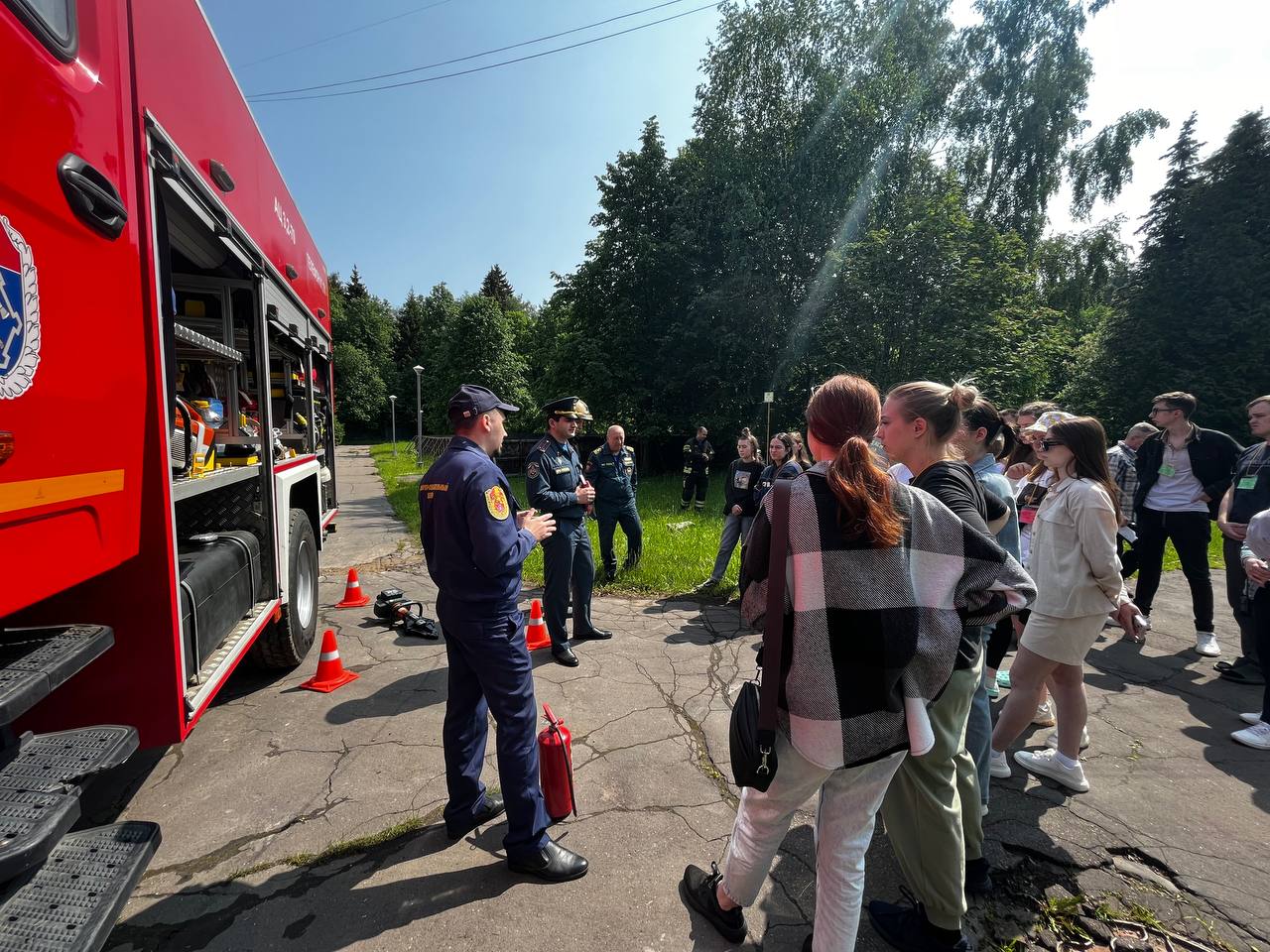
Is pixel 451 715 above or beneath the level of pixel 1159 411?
beneath

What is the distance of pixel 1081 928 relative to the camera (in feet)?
7.07

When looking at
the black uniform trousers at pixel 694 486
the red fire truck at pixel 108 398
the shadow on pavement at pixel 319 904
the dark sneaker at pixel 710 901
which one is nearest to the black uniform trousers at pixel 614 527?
the red fire truck at pixel 108 398

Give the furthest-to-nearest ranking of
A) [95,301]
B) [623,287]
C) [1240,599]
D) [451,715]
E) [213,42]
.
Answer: [623,287] < [1240,599] < [213,42] < [451,715] < [95,301]


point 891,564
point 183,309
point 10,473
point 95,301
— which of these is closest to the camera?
point 10,473

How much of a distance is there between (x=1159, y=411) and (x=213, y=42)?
290 inches

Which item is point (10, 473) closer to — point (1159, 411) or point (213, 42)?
point (213, 42)

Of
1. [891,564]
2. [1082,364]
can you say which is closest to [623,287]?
[1082,364]

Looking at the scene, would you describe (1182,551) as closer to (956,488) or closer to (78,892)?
(956,488)

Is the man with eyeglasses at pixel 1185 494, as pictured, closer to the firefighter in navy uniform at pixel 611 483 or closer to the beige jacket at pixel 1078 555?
the beige jacket at pixel 1078 555

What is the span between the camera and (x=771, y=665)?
66.0 inches

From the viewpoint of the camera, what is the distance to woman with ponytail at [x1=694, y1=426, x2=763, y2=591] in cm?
651

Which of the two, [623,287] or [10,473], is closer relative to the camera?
[10,473]

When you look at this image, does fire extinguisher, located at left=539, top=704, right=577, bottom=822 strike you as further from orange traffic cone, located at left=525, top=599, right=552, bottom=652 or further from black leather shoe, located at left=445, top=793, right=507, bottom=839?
orange traffic cone, located at left=525, top=599, right=552, bottom=652

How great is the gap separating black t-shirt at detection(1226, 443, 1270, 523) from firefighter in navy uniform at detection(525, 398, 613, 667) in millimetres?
5001
